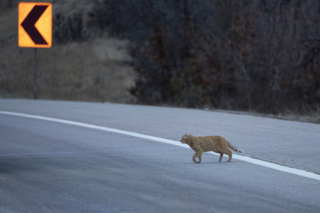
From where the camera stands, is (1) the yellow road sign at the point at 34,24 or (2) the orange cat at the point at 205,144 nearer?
(2) the orange cat at the point at 205,144

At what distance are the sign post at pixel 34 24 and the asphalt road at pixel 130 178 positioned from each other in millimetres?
8935

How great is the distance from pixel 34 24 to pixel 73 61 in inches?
865

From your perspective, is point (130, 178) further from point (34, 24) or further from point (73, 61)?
point (73, 61)

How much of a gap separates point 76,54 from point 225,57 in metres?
21.1

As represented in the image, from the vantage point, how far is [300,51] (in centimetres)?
2295

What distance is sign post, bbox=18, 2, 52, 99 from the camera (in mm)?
20250

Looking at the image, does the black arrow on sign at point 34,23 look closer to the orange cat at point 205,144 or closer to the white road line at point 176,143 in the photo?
the white road line at point 176,143

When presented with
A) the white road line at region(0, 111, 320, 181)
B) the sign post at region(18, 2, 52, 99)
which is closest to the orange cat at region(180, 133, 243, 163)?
the white road line at region(0, 111, 320, 181)

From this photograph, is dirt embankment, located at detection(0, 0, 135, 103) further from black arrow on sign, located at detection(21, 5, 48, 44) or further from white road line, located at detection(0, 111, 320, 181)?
white road line, located at detection(0, 111, 320, 181)

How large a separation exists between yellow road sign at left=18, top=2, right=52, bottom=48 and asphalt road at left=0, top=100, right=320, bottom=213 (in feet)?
29.4

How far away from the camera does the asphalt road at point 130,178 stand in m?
6.34

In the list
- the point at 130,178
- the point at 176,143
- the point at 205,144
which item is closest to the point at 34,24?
the point at 176,143

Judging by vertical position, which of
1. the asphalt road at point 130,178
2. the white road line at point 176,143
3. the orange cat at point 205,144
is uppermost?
the orange cat at point 205,144

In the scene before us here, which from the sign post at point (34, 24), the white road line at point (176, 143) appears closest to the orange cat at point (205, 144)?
the white road line at point (176, 143)
